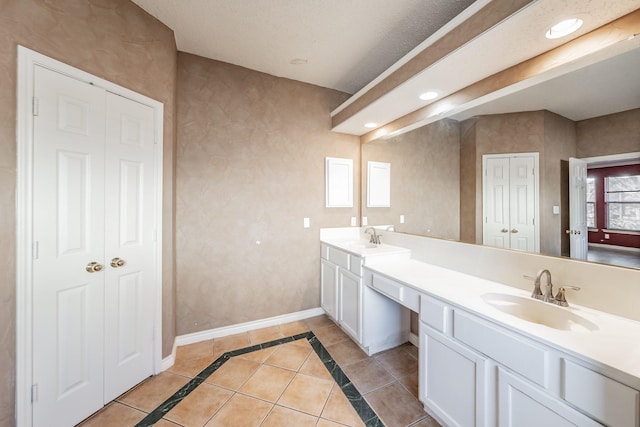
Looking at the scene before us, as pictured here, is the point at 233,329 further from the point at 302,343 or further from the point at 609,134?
the point at 609,134

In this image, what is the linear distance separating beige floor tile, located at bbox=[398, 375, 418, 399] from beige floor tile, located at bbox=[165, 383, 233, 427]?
131 centimetres

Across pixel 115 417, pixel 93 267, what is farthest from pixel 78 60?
pixel 115 417

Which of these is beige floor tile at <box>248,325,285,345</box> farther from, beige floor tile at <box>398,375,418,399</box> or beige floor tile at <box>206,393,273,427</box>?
beige floor tile at <box>398,375,418,399</box>

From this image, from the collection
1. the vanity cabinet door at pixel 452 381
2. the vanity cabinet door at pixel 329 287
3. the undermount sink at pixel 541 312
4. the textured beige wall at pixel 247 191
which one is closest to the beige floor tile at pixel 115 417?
the textured beige wall at pixel 247 191

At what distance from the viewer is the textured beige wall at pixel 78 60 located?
1.25 meters

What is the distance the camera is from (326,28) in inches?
80.8

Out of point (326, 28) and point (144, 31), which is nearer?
point (144, 31)

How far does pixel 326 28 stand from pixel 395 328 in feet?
8.92

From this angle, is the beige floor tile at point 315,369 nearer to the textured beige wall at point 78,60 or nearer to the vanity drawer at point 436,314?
the vanity drawer at point 436,314

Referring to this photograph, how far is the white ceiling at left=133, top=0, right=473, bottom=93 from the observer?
5.99 ft

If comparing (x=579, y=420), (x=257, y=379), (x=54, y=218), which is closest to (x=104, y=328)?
(x=54, y=218)

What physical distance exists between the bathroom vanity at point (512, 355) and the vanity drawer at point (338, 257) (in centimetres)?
51

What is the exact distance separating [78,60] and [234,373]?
2438mm

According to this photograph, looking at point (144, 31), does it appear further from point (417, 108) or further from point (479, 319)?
point (479, 319)
